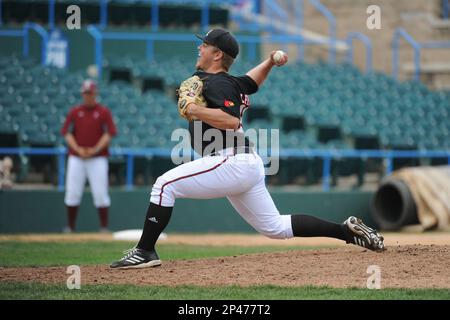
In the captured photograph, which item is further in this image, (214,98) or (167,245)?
(167,245)

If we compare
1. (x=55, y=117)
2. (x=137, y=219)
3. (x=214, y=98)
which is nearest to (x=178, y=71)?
(x=55, y=117)

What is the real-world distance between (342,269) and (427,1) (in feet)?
56.8

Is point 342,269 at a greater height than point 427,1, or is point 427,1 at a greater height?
point 427,1

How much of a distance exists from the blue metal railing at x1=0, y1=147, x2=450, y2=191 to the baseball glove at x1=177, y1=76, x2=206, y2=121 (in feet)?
24.3

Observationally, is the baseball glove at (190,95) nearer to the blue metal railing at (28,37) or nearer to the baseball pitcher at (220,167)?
the baseball pitcher at (220,167)

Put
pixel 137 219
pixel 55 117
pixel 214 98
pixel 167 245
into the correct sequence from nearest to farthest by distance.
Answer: pixel 214 98, pixel 167 245, pixel 137 219, pixel 55 117

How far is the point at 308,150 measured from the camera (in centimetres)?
1620

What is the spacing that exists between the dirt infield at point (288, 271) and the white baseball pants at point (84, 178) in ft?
17.5

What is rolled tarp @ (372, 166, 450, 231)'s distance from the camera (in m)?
15.1

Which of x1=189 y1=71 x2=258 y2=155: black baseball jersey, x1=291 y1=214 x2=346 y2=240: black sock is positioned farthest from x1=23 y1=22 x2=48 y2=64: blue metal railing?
x1=291 y1=214 x2=346 y2=240: black sock

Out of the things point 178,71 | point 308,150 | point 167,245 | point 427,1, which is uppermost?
point 427,1

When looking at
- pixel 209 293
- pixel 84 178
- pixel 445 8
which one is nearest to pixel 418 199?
pixel 84 178

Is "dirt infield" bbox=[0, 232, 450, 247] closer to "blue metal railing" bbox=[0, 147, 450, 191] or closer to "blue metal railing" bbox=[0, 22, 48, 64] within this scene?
"blue metal railing" bbox=[0, 147, 450, 191]

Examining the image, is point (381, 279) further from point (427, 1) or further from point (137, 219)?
point (427, 1)
